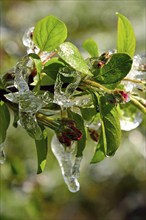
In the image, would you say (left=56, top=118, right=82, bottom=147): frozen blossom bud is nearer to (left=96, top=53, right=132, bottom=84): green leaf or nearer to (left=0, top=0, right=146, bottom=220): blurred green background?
(left=96, top=53, right=132, bottom=84): green leaf

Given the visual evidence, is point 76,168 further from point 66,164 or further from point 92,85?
point 92,85

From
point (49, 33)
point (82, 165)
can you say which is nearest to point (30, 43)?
point (49, 33)

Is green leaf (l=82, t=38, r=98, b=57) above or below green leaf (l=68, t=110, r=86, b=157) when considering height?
above

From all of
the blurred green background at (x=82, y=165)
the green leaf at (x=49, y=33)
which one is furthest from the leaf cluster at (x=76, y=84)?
the blurred green background at (x=82, y=165)

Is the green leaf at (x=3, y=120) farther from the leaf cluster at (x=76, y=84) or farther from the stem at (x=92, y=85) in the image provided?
the stem at (x=92, y=85)

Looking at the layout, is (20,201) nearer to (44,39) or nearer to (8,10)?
(44,39)

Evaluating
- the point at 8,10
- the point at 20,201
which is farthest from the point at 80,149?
the point at 8,10

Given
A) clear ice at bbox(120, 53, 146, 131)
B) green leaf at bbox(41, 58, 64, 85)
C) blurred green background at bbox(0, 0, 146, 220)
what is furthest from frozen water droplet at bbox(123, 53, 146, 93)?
blurred green background at bbox(0, 0, 146, 220)
